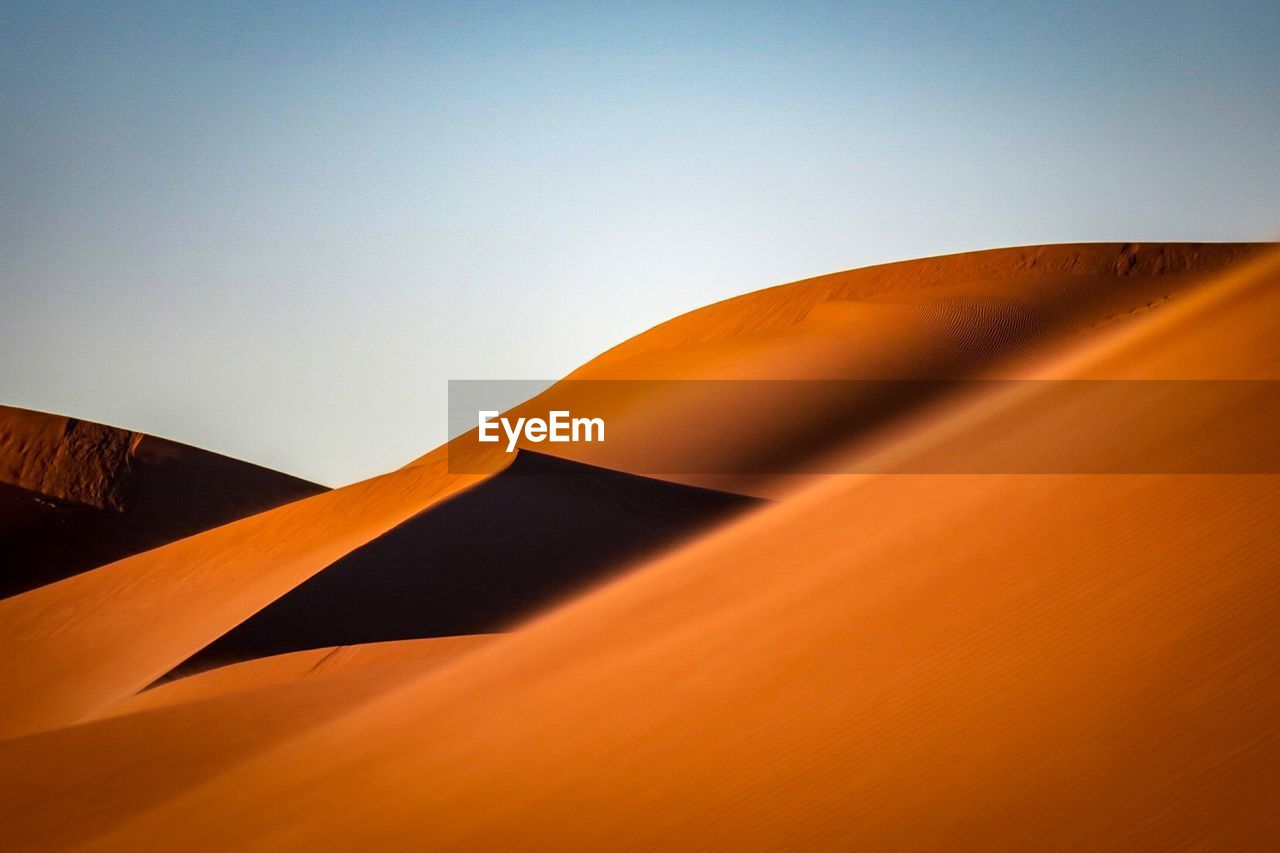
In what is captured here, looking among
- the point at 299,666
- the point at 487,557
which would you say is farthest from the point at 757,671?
the point at 487,557

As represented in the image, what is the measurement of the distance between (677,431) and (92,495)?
873 inches

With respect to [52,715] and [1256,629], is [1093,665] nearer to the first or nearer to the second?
[1256,629]

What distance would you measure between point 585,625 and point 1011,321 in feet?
63.2

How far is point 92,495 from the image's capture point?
126 feet

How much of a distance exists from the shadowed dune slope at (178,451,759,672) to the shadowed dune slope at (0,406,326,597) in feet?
69.7

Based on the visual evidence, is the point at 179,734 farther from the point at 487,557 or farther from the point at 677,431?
the point at 677,431

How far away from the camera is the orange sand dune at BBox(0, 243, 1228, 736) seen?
60.0 ft

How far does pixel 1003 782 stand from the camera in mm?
5914

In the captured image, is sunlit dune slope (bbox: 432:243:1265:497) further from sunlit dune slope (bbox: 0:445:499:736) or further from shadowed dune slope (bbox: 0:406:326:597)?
shadowed dune slope (bbox: 0:406:326:597)

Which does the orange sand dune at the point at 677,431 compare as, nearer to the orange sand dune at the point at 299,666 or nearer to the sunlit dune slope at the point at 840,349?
the sunlit dune slope at the point at 840,349

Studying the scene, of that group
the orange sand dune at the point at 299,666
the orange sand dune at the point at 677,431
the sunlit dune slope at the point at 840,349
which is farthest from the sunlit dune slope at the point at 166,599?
the sunlit dune slope at the point at 840,349

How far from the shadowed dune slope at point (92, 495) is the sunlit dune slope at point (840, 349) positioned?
11.5m

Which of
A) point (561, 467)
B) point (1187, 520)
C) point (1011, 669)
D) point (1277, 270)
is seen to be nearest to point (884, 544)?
point (1187, 520)

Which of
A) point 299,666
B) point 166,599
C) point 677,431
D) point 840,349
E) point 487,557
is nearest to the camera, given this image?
point 299,666
